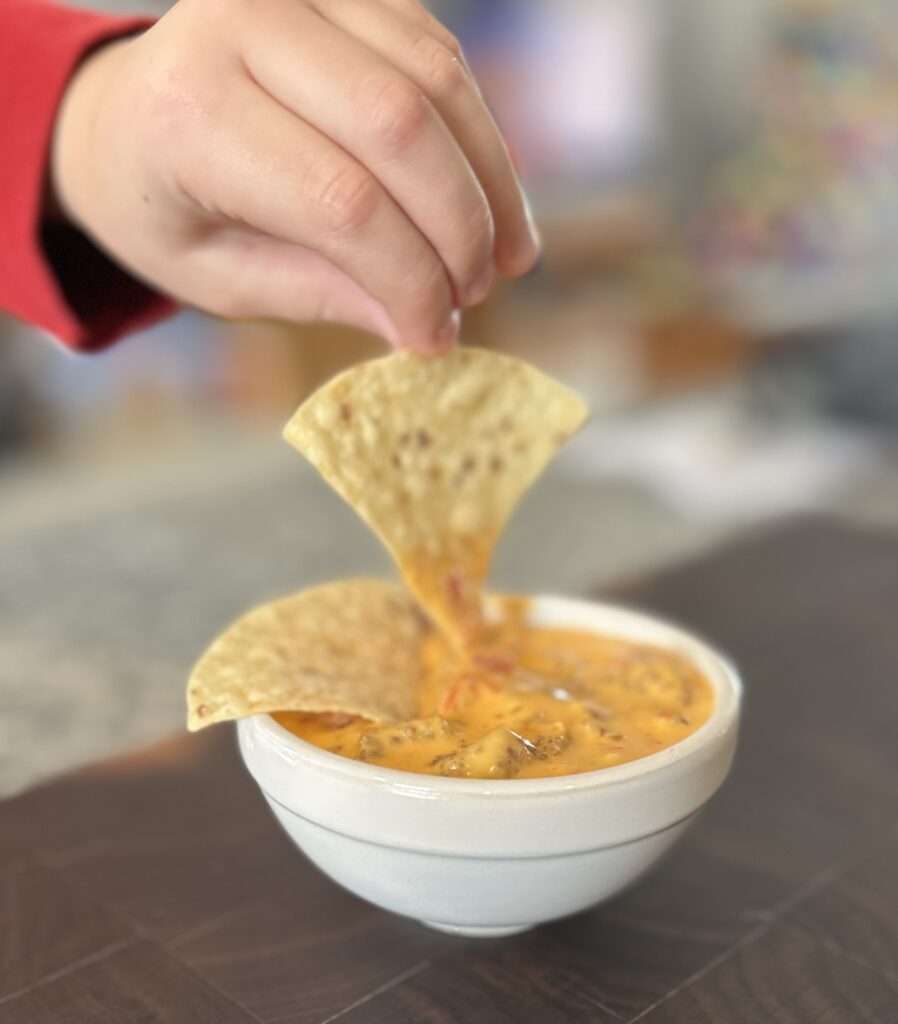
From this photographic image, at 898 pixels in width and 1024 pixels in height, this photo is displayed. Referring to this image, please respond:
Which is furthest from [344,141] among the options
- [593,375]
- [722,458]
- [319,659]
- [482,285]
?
[593,375]

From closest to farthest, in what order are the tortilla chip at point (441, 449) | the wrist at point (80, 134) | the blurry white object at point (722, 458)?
1. the tortilla chip at point (441, 449)
2. the wrist at point (80, 134)
3. the blurry white object at point (722, 458)

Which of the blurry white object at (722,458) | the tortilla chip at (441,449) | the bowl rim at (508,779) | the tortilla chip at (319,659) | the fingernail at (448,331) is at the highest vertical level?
the fingernail at (448,331)

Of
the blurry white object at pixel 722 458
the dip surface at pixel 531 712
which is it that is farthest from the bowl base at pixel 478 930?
the blurry white object at pixel 722 458

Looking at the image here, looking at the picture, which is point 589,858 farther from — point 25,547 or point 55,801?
point 25,547

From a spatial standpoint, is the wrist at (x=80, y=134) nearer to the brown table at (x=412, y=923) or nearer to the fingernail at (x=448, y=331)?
the fingernail at (x=448, y=331)

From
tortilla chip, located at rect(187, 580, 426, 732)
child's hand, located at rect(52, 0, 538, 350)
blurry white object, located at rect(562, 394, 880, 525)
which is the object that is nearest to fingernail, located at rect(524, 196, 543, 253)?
child's hand, located at rect(52, 0, 538, 350)

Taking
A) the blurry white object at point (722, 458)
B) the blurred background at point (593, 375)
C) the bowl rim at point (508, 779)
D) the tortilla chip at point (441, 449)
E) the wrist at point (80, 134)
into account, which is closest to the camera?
the bowl rim at point (508, 779)

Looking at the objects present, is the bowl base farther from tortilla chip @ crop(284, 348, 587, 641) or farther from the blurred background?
the blurred background
